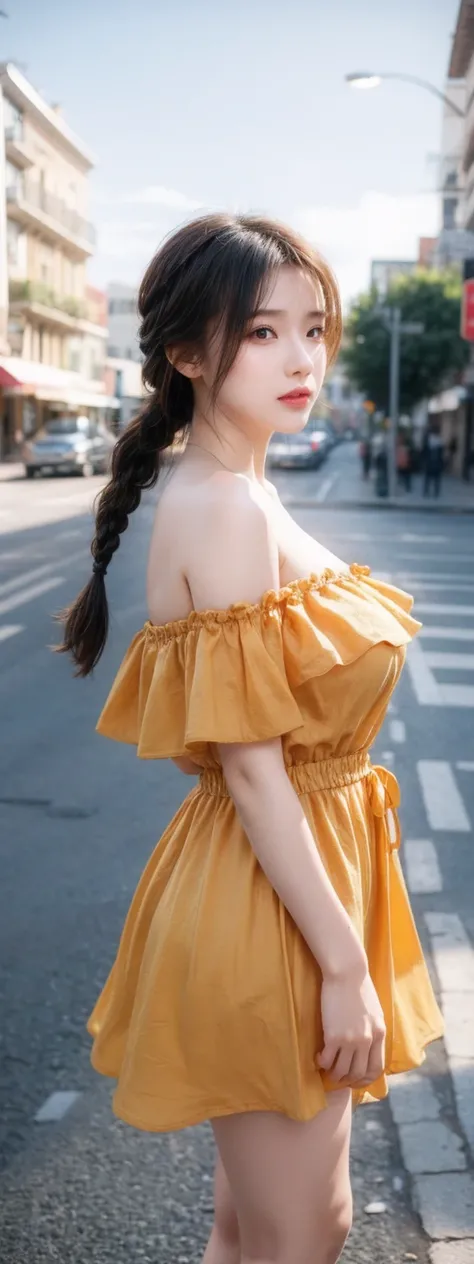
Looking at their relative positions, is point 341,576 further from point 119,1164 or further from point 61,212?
point 61,212

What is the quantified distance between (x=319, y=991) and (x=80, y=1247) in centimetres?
130

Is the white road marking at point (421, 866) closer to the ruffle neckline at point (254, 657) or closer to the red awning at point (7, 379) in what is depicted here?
the ruffle neckline at point (254, 657)

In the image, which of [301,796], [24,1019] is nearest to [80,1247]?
[24,1019]

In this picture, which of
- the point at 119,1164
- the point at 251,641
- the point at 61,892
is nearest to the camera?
the point at 251,641

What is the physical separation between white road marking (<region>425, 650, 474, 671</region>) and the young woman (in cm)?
795

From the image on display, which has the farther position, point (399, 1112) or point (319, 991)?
point (399, 1112)

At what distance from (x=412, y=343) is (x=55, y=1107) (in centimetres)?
4747

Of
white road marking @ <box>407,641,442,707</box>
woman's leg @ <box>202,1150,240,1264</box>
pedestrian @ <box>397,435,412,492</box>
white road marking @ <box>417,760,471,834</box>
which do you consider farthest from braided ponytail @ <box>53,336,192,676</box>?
pedestrian @ <box>397,435,412,492</box>

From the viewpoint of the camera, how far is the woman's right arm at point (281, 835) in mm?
1597

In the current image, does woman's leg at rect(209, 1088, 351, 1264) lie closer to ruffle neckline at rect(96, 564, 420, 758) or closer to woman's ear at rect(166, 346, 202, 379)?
ruffle neckline at rect(96, 564, 420, 758)

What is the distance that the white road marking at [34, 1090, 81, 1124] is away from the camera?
10.4 feet

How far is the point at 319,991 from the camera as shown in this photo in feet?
5.48

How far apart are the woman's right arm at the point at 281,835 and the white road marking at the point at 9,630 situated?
8934 mm

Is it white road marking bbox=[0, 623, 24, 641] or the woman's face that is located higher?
the woman's face
